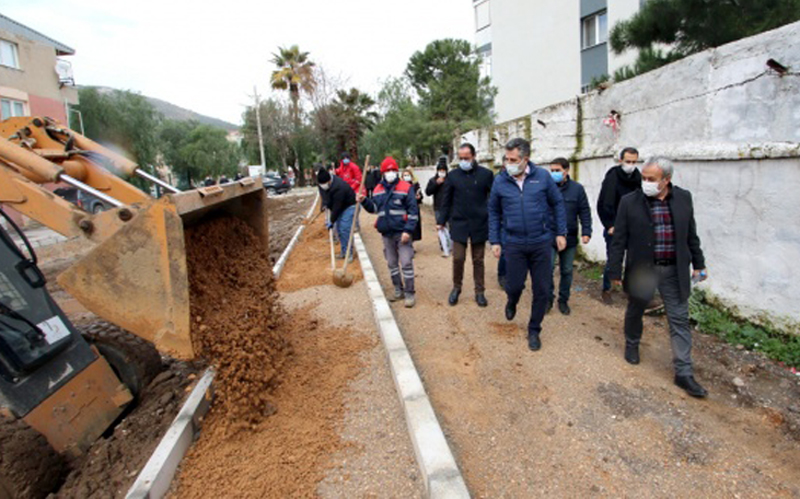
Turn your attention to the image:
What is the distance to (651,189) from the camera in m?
3.62

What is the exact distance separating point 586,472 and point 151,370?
3493 mm

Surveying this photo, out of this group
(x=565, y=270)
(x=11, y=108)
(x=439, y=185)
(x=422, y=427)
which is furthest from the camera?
(x=11, y=108)

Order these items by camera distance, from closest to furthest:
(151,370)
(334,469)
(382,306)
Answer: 1. (334,469)
2. (151,370)
3. (382,306)

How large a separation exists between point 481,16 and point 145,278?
3853 cm

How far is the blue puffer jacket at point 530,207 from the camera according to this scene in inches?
170

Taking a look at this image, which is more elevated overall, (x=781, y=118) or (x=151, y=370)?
(x=781, y=118)

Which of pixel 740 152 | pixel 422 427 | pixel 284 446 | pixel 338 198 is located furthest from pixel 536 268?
pixel 338 198

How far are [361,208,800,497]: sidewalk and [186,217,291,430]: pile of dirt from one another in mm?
1327

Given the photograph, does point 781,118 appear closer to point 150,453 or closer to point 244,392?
point 244,392

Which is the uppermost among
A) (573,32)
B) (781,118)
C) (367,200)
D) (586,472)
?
(573,32)

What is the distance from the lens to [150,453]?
3.15 m

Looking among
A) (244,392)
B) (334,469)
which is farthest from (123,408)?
(334,469)

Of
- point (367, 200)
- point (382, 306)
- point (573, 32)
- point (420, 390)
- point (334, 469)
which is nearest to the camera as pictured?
point (334, 469)

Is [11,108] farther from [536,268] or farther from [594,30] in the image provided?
[594,30]
